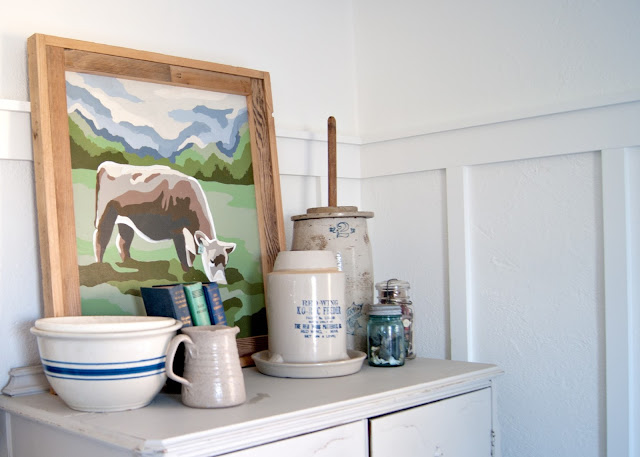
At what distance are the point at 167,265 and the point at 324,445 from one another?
0.54 metres

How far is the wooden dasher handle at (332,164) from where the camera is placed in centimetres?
170

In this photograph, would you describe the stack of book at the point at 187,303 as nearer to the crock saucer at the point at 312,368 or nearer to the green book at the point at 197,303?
the green book at the point at 197,303

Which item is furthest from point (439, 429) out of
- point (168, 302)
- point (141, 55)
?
point (141, 55)

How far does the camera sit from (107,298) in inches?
53.5

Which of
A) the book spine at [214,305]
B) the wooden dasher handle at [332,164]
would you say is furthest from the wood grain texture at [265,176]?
the book spine at [214,305]

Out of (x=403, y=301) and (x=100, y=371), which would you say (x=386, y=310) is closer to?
(x=403, y=301)

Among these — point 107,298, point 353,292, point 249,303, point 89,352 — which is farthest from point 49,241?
point 353,292

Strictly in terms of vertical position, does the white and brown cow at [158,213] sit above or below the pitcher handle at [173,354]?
above

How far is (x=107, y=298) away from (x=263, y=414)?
1.49 feet

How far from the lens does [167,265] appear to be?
1.46 m

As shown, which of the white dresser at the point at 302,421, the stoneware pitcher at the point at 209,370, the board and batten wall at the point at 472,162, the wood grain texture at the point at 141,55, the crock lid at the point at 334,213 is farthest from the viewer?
the crock lid at the point at 334,213

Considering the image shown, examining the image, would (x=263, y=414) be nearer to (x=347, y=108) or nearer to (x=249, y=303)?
(x=249, y=303)

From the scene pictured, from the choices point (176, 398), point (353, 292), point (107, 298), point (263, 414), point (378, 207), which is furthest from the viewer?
point (378, 207)

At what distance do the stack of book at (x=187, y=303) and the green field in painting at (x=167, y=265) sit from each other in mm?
67
